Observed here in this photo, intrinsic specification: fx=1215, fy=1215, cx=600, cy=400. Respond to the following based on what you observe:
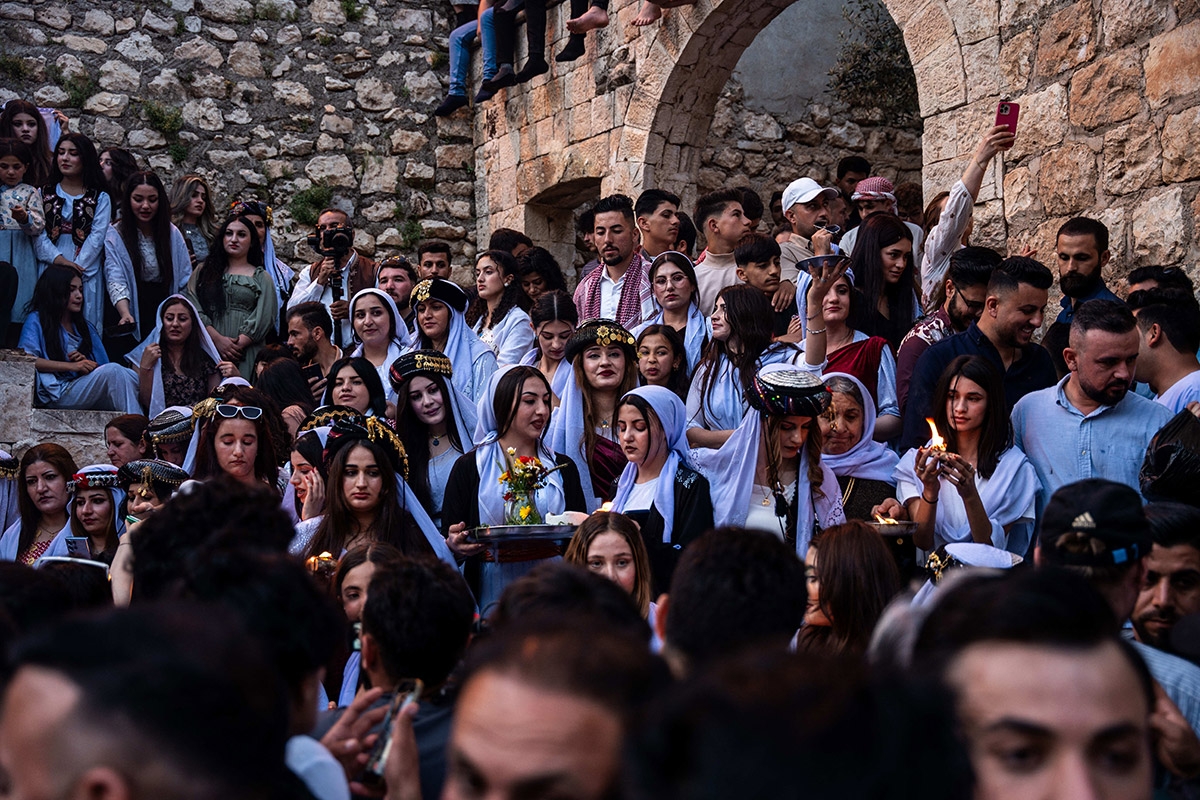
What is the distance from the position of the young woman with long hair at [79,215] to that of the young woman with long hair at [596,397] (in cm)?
395

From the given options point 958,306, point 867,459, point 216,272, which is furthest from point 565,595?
point 216,272

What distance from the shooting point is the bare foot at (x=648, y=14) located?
9.10 metres

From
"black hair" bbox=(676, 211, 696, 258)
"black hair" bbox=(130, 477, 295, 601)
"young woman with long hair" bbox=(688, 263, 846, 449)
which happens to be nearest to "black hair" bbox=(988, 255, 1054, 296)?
"young woman with long hair" bbox=(688, 263, 846, 449)

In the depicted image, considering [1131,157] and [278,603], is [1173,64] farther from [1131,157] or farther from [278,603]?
[278,603]

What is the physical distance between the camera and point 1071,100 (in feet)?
21.0

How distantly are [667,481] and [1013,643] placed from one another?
120 inches

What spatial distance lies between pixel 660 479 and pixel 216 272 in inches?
186

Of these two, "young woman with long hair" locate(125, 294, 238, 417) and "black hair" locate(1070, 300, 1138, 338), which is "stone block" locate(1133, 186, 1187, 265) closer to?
"black hair" locate(1070, 300, 1138, 338)

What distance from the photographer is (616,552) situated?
3.86 meters

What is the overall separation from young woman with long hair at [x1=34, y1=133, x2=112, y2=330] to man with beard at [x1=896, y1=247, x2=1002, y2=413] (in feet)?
17.4

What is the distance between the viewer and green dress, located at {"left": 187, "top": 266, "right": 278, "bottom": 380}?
818cm

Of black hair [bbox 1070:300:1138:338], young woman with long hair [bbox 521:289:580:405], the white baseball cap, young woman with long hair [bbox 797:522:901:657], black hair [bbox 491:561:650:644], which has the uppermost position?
Answer: the white baseball cap

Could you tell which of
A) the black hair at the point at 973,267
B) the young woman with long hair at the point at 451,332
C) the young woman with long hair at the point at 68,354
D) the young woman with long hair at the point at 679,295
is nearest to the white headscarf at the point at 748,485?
the black hair at the point at 973,267

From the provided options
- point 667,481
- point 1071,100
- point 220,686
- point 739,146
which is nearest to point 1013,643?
point 220,686
